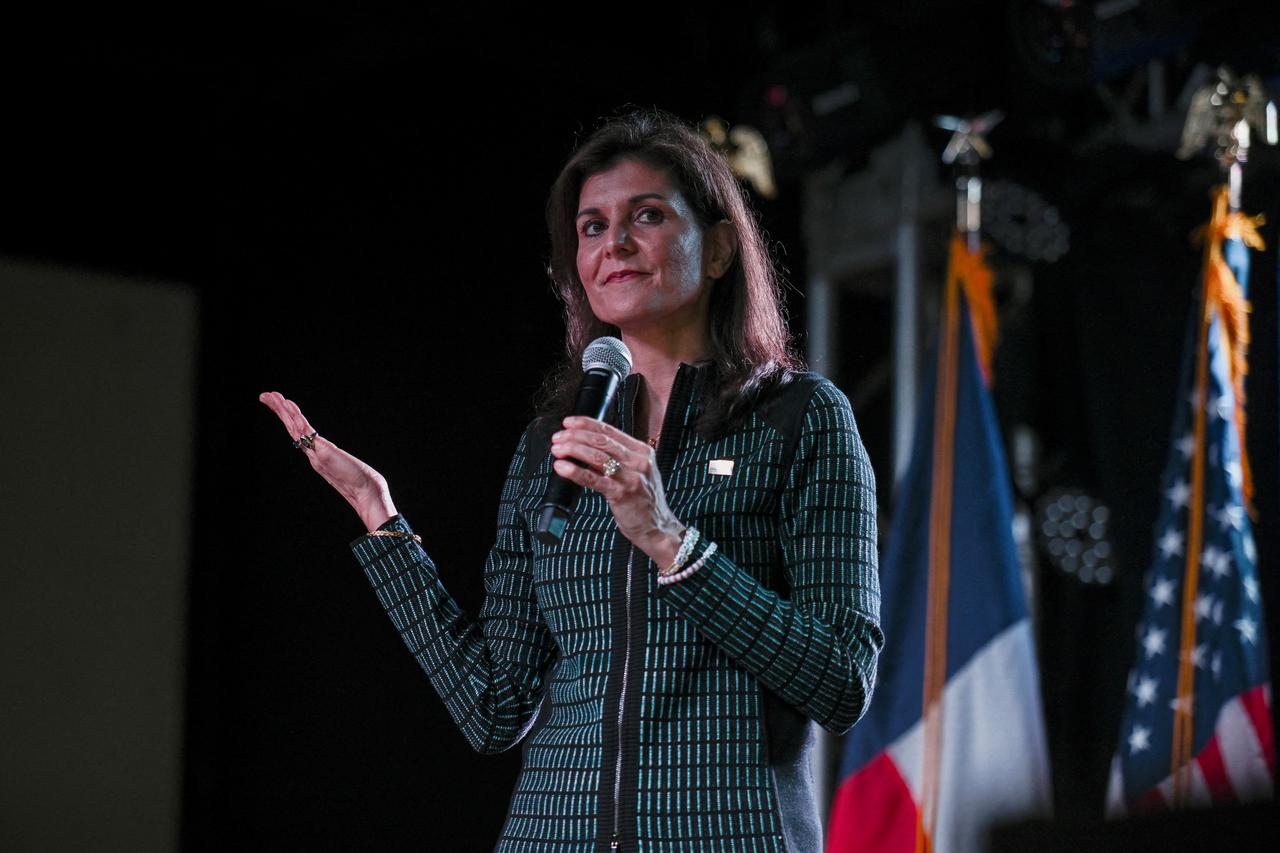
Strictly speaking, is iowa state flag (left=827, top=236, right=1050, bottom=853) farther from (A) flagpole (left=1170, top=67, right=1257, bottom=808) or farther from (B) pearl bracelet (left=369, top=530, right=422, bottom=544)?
(B) pearl bracelet (left=369, top=530, right=422, bottom=544)

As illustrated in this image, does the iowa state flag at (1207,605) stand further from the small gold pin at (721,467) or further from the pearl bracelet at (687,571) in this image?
the pearl bracelet at (687,571)

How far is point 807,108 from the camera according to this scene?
3.80m

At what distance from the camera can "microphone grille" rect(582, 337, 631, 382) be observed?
151 centimetres

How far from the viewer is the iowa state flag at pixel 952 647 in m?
3.45

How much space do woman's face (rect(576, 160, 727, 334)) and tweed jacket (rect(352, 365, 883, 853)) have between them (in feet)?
0.29

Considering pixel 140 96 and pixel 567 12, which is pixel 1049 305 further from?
pixel 140 96

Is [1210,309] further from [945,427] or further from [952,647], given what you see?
[952,647]

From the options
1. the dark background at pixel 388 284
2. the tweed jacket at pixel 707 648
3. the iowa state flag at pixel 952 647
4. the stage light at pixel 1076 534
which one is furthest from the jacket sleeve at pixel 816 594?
the stage light at pixel 1076 534

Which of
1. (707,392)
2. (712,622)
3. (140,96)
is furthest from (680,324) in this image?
(140,96)

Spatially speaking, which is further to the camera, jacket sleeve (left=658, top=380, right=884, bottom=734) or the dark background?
the dark background

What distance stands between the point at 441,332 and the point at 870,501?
257 centimetres

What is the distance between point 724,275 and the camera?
68.0 inches

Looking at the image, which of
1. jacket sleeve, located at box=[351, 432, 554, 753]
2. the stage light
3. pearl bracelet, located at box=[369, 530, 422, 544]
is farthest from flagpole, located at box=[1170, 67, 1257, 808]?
pearl bracelet, located at box=[369, 530, 422, 544]

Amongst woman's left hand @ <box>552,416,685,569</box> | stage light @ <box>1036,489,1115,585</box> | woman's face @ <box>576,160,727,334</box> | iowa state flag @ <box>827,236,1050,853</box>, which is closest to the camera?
woman's left hand @ <box>552,416,685,569</box>
